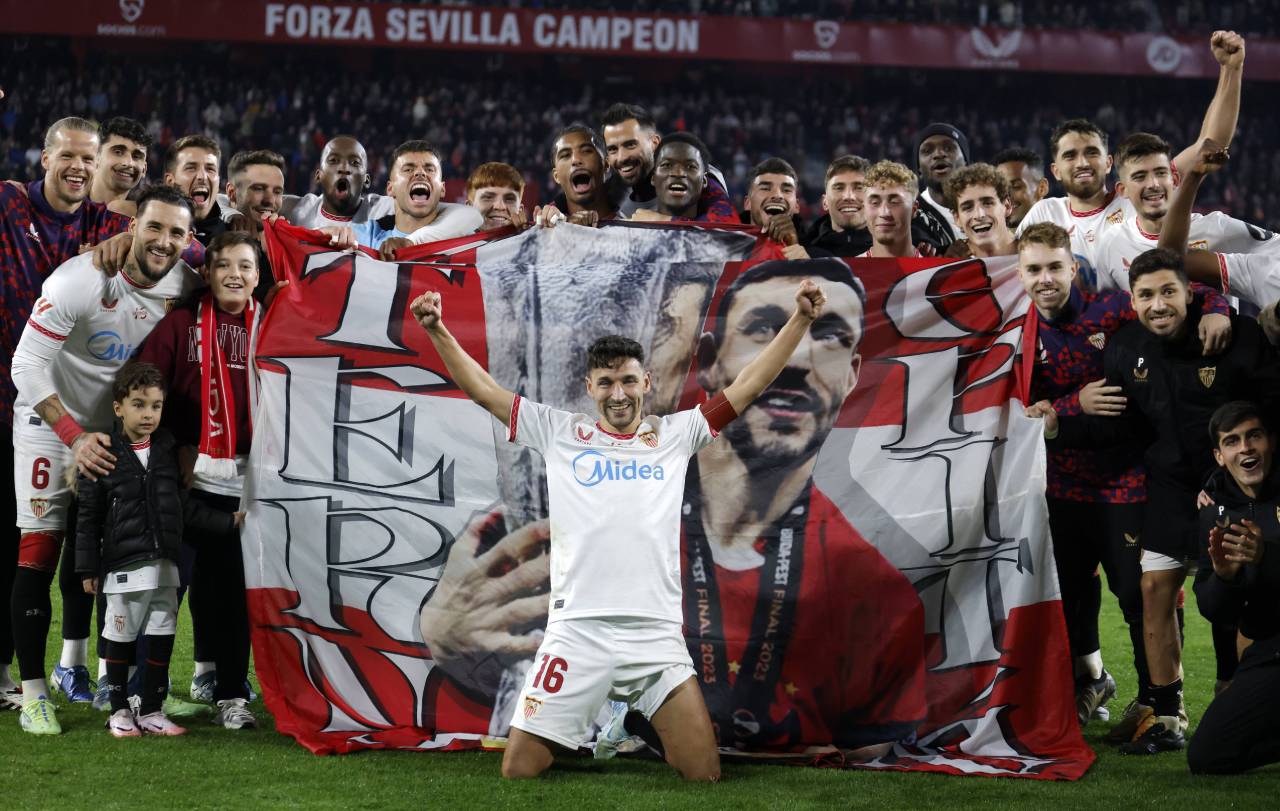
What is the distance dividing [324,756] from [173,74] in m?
23.5

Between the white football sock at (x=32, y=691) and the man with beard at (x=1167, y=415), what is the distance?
3.90 m

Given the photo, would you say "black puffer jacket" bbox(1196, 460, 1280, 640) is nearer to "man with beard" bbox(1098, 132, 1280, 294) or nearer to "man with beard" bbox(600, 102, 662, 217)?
"man with beard" bbox(1098, 132, 1280, 294)

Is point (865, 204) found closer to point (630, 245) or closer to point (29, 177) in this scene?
point (630, 245)

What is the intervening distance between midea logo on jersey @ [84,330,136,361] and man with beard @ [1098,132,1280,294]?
13.2 ft

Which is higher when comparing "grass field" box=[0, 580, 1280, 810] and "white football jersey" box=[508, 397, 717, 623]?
"white football jersey" box=[508, 397, 717, 623]

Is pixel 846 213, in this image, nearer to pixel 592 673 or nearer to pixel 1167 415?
pixel 1167 415

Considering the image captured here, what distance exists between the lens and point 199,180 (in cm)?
603

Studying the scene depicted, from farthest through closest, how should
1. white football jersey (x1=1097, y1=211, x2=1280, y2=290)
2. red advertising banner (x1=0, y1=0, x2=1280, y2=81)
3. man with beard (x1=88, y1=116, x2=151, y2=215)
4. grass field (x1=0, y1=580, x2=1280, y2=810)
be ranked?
red advertising banner (x1=0, y1=0, x2=1280, y2=81) < man with beard (x1=88, y1=116, x2=151, y2=215) < white football jersey (x1=1097, y1=211, x2=1280, y2=290) < grass field (x1=0, y1=580, x2=1280, y2=810)

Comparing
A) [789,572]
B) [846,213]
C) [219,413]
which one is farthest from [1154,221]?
[219,413]

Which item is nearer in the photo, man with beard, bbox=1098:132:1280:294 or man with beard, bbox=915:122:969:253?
man with beard, bbox=1098:132:1280:294

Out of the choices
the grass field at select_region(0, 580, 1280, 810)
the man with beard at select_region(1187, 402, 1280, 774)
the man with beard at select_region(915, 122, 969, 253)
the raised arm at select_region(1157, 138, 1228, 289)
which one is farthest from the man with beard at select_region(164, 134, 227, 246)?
the man with beard at select_region(1187, 402, 1280, 774)

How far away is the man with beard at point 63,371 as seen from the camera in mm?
5125

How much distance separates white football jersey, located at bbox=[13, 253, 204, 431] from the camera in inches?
202

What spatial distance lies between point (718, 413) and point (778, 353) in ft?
1.02
